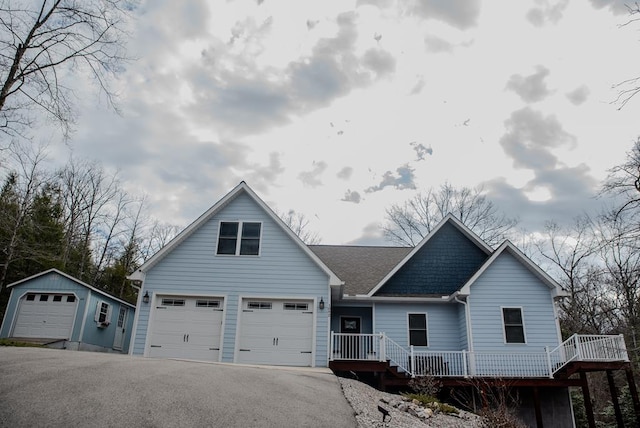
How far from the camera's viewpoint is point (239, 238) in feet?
46.1

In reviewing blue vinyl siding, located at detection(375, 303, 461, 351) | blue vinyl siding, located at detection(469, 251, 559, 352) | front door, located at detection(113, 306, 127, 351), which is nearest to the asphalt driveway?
blue vinyl siding, located at detection(375, 303, 461, 351)

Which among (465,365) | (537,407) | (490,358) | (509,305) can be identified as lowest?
(537,407)

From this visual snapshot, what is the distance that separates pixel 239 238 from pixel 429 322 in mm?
7145

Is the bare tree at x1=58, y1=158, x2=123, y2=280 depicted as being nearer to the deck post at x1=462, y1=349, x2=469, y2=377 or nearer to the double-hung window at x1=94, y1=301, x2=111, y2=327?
the double-hung window at x1=94, y1=301, x2=111, y2=327

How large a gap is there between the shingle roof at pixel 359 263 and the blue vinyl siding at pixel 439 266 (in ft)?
3.62

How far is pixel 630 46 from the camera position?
28.0 ft

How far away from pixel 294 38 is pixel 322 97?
250 cm

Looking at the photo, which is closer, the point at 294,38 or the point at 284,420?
the point at 284,420

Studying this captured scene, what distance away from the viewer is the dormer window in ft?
45.9

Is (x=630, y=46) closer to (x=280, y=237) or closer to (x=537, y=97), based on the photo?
(x=537, y=97)

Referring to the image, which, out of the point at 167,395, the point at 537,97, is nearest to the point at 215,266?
the point at 167,395

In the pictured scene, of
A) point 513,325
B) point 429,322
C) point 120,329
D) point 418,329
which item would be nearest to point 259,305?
point 418,329

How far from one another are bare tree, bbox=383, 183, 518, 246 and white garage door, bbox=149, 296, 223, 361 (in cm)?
1823

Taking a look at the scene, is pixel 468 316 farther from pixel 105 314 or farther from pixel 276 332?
pixel 105 314
